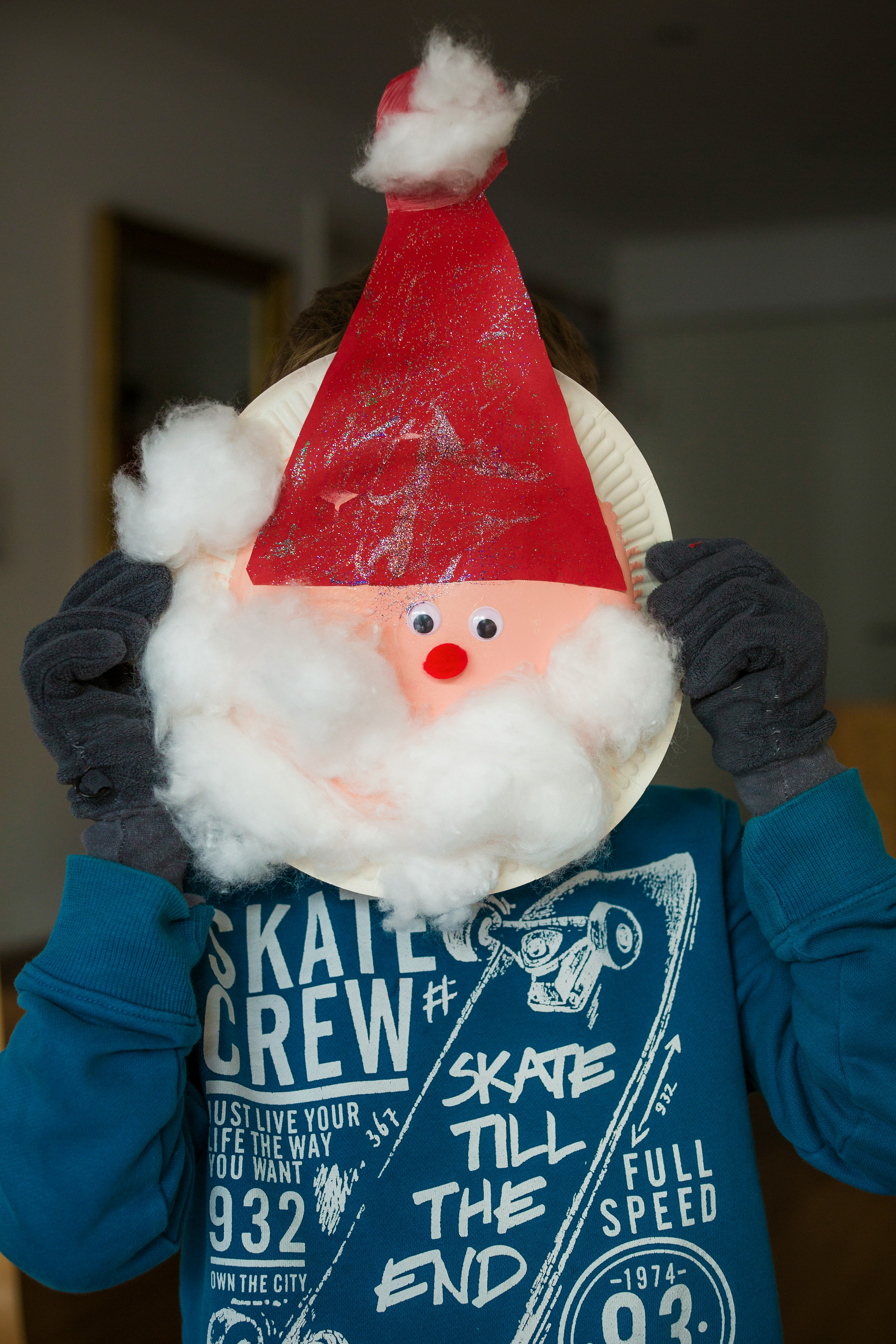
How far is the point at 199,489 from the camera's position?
61 centimetres

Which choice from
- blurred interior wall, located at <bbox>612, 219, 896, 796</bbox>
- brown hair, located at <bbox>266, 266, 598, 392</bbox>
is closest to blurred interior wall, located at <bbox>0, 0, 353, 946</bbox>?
brown hair, located at <bbox>266, 266, 598, 392</bbox>

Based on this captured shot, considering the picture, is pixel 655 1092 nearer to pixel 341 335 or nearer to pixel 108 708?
pixel 108 708

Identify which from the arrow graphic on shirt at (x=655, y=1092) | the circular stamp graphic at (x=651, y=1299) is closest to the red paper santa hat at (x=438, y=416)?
the arrow graphic on shirt at (x=655, y=1092)

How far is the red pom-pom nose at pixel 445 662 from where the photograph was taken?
62 centimetres

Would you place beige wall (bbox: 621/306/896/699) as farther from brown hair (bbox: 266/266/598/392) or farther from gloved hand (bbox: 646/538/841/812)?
gloved hand (bbox: 646/538/841/812)

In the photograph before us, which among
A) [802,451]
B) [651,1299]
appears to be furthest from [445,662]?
[802,451]

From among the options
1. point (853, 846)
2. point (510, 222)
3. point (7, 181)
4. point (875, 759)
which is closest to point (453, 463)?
point (853, 846)

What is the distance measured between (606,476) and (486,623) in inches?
5.3

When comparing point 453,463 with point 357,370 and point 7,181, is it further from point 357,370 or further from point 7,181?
point 7,181

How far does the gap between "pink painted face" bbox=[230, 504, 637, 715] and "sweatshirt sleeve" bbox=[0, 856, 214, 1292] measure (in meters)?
0.19

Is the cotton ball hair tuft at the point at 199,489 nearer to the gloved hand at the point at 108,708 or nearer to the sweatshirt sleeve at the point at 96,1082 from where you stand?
the gloved hand at the point at 108,708

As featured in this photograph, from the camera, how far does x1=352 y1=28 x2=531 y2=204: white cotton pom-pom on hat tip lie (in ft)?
2.00

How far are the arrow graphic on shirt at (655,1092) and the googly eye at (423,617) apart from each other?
33cm

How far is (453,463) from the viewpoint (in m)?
0.63
